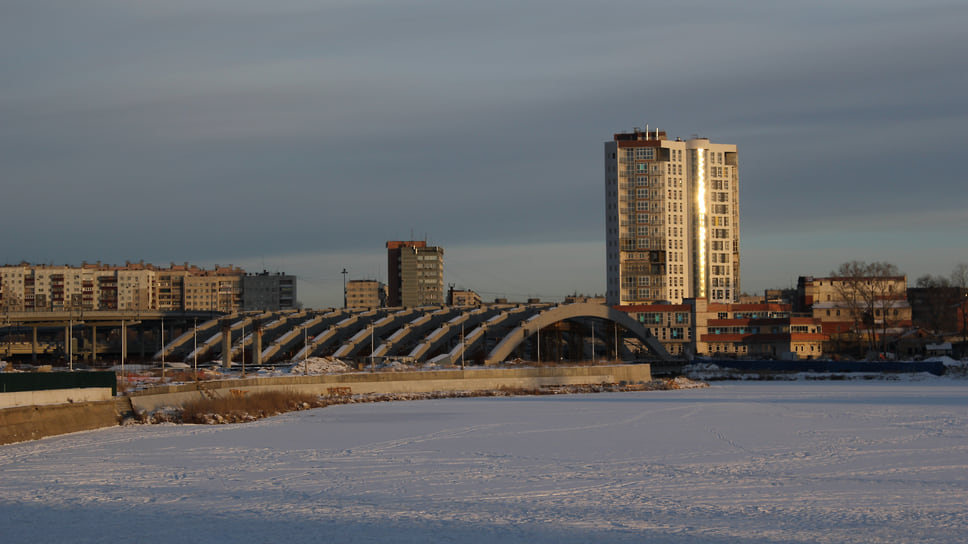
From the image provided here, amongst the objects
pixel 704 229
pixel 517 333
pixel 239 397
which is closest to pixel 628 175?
pixel 704 229

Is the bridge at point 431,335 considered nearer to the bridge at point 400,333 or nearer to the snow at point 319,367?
the bridge at point 400,333

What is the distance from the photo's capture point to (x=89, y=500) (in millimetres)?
22969

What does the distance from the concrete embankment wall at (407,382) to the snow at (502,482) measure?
739 centimetres

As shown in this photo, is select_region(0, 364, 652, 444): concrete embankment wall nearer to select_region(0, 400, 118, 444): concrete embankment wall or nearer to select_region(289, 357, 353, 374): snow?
select_region(0, 400, 118, 444): concrete embankment wall

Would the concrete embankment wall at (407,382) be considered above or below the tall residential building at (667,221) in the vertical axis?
below

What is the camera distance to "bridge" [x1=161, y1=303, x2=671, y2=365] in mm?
96188

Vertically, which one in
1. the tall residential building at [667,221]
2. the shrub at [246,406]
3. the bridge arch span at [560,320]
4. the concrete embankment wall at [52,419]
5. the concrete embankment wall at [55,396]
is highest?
the tall residential building at [667,221]

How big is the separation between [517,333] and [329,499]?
241ft

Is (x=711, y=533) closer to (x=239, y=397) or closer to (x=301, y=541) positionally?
(x=301, y=541)

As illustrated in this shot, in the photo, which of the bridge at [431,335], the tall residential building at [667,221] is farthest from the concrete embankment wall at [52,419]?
the tall residential building at [667,221]

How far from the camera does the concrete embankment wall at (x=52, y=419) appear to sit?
117 feet

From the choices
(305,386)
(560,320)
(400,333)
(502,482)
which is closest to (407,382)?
(305,386)

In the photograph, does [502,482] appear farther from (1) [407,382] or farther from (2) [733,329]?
(2) [733,329]

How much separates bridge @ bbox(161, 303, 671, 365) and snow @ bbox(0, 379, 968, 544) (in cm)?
5080
